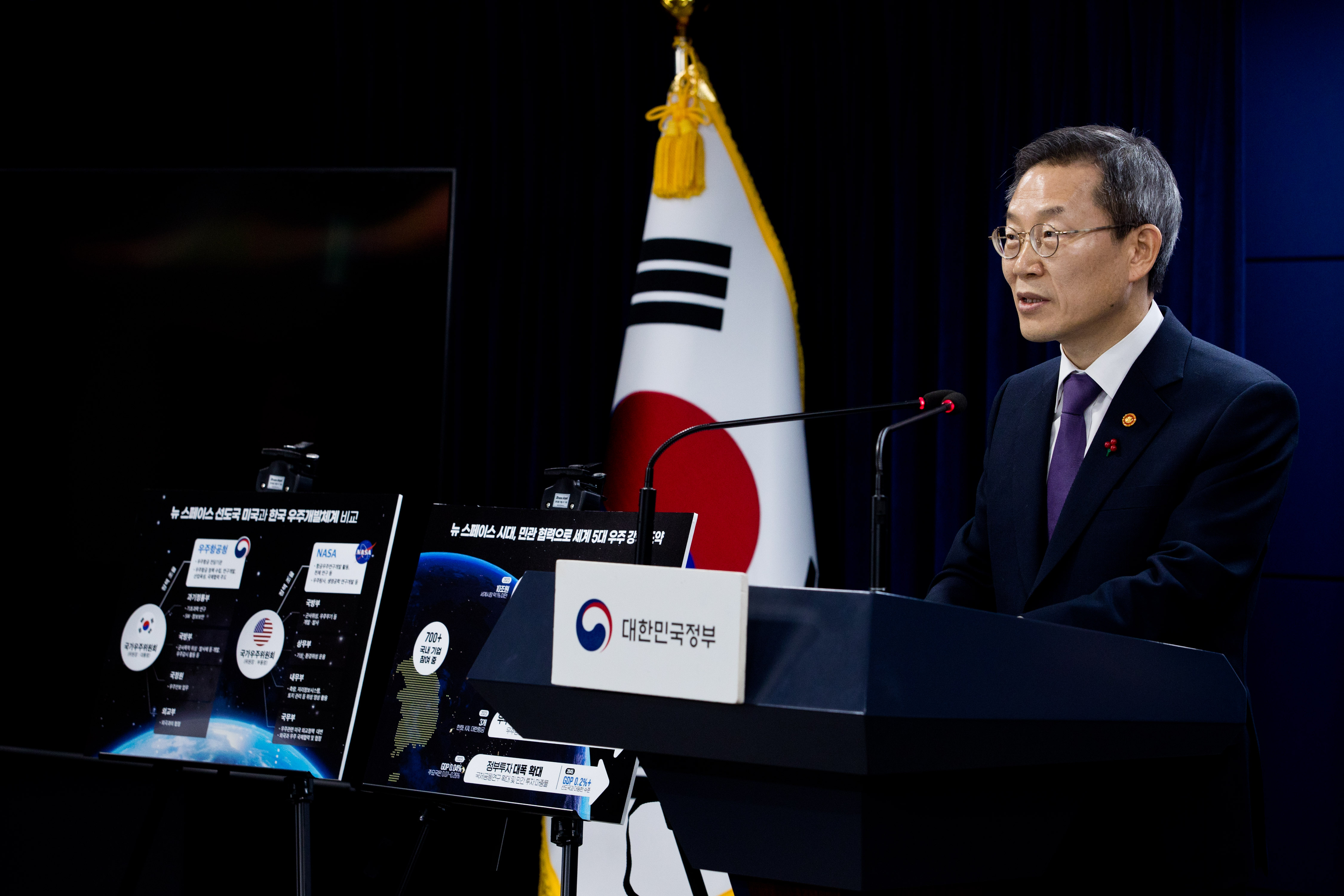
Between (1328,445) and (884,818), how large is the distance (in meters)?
2.40

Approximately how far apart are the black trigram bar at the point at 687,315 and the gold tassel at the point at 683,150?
0.28 metres

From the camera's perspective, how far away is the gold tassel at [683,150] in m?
2.79

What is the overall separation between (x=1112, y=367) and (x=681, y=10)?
6.13ft

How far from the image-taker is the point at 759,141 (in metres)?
3.10

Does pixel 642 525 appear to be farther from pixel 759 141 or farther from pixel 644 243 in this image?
pixel 759 141

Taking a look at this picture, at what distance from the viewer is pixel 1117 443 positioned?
135 centimetres

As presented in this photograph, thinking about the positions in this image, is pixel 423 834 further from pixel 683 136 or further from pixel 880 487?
pixel 683 136

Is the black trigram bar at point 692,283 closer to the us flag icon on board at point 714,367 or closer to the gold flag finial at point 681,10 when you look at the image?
the us flag icon on board at point 714,367

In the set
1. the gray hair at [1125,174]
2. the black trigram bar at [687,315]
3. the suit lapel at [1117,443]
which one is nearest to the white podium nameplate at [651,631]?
the suit lapel at [1117,443]

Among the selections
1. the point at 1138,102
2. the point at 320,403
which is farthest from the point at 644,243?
the point at 1138,102

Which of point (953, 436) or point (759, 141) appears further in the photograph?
point (759, 141)

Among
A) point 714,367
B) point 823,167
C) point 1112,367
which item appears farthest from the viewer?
point 823,167

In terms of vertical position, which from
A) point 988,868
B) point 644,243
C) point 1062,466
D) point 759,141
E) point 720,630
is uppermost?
point 759,141

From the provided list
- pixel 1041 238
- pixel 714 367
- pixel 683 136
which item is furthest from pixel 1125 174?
pixel 683 136
